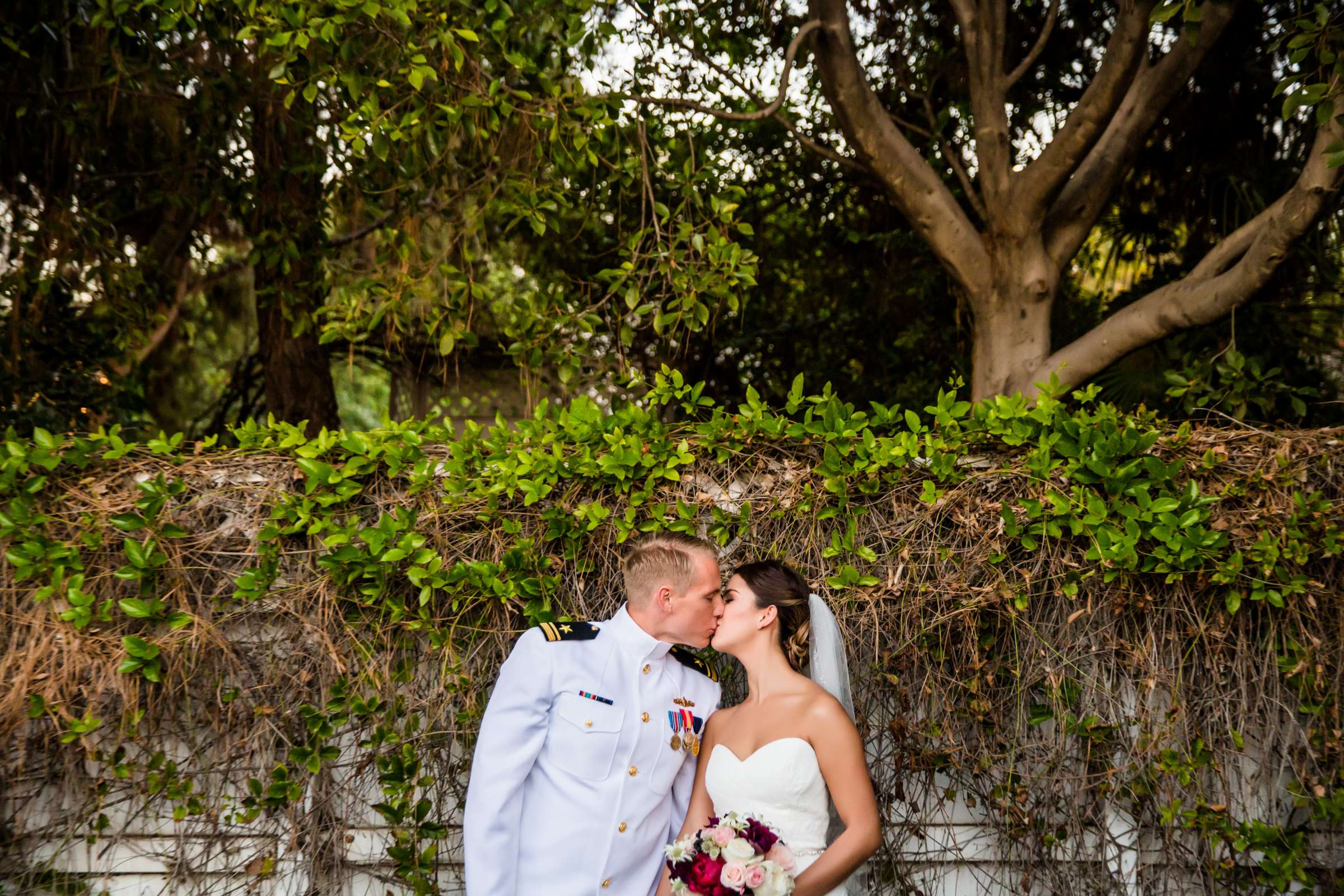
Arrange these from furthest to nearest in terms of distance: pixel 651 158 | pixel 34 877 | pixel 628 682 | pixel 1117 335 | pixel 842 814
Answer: pixel 651 158
pixel 1117 335
pixel 34 877
pixel 628 682
pixel 842 814

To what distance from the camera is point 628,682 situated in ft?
9.67

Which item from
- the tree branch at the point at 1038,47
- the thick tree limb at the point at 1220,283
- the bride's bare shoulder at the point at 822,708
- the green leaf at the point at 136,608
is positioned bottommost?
the bride's bare shoulder at the point at 822,708

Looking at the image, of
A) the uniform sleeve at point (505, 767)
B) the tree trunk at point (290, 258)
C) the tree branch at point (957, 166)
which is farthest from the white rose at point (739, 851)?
the tree trunk at point (290, 258)

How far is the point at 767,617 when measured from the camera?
3.04 m

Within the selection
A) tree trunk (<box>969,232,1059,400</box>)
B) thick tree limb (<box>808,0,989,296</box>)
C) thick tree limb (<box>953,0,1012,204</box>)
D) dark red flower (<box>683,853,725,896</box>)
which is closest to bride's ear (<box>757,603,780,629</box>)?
dark red flower (<box>683,853,725,896</box>)

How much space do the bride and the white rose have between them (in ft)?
0.93

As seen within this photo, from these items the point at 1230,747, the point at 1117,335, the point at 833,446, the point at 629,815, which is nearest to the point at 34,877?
the point at 629,815

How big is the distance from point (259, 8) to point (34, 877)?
3693mm

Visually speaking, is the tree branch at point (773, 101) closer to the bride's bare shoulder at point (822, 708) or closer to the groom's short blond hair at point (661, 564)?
the groom's short blond hair at point (661, 564)

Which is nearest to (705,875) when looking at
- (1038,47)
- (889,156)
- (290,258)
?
(889,156)

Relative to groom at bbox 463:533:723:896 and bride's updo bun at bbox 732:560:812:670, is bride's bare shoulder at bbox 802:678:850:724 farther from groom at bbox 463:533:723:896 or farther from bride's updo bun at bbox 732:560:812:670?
groom at bbox 463:533:723:896

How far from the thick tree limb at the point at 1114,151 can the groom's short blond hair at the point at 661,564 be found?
3.54 metres

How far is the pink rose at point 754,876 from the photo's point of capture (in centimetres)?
246

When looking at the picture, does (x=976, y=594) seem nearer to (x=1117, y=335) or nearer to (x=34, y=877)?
(x=1117, y=335)
